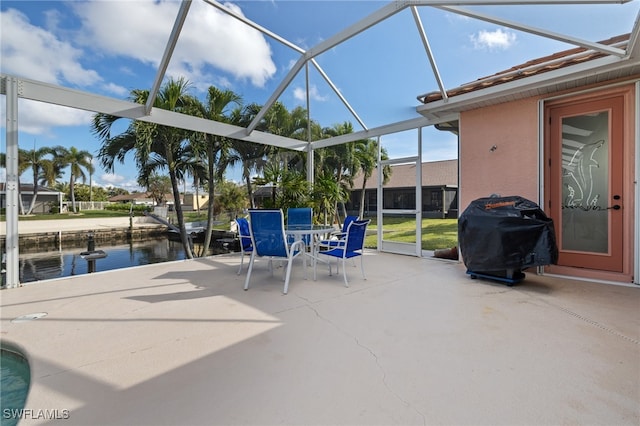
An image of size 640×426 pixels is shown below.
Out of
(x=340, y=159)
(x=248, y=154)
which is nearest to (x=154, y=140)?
(x=248, y=154)

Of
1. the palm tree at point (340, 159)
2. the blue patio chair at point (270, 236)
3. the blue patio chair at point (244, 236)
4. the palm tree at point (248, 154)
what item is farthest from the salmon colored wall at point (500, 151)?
the palm tree at point (340, 159)

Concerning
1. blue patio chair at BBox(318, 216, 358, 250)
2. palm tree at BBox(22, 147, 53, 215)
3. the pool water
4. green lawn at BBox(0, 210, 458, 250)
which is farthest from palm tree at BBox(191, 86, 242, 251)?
palm tree at BBox(22, 147, 53, 215)

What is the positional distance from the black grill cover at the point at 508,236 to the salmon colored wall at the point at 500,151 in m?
0.87

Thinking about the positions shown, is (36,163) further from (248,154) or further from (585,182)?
(585,182)

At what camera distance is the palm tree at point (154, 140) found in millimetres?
6848

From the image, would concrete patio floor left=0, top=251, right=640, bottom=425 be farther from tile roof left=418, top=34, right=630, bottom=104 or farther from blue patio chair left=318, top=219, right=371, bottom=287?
tile roof left=418, top=34, right=630, bottom=104

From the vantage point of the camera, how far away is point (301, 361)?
6.51 ft

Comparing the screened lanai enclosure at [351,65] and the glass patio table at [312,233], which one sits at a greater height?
the screened lanai enclosure at [351,65]

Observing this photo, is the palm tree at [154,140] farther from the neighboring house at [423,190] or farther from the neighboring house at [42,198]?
the neighboring house at [42,198]

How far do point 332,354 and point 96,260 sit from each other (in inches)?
406

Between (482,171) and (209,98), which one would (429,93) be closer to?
(482,171)

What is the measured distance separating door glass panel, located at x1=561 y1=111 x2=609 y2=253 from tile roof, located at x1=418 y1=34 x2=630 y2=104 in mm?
915

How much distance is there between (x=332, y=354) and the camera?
2.08m

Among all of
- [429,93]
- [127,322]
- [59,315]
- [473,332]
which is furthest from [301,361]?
[429,93]
